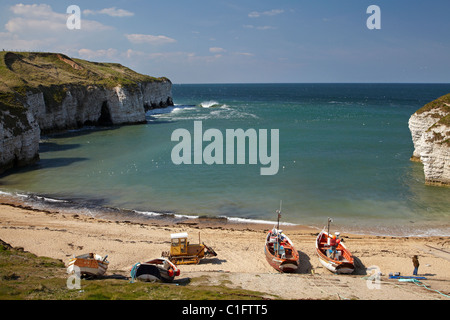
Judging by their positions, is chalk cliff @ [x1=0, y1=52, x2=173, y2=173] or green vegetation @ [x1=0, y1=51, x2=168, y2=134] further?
green vegetation @ [x1=0, y1=51, x2=168, y2=134]

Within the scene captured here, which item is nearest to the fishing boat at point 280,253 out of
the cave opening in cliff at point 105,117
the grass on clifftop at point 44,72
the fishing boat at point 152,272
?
the fishing boat at point 152,272

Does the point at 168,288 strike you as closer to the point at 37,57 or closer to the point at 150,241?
the point at 150,241

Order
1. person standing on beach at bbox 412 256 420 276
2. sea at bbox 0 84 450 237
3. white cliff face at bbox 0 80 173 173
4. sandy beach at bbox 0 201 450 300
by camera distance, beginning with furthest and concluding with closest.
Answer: white cliff face at bbox 0 80 173 173
sea at bbox 0 84 450 237
person standing on beach at bbox 412 256 420 276
sandy beach at bbox 0 201 450 300

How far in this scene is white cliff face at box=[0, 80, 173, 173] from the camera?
3622 centimetres

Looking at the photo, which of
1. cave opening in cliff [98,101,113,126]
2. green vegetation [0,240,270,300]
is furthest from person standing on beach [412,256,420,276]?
cave opening in cliff [98,101,113,126]

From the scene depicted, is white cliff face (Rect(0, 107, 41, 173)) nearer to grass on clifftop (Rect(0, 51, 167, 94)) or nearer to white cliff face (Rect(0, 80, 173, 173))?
white cliff face (Rect(0, 80, 173, 173))

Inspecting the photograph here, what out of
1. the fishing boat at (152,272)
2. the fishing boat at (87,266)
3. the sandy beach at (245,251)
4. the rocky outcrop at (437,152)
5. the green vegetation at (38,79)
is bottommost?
the sandy beach at (245,251)

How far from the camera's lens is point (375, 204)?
27188 mm

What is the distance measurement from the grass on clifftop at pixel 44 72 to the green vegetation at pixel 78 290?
40408 mm

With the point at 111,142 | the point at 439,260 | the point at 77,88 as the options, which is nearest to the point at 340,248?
the point at 439,260

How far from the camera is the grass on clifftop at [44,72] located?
51.0 meters

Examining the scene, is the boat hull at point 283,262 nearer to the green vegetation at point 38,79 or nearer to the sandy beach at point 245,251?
the sandy beach at point 245,251

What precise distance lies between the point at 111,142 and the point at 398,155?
40.8m

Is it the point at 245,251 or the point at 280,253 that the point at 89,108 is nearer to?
the point at 245,251
